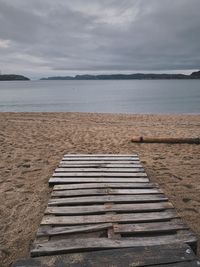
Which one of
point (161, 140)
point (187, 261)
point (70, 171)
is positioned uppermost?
point (187, 261)

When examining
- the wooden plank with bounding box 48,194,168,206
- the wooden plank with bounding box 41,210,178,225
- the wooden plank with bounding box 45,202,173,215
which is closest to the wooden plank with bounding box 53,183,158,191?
the wooden plank with bounding box 48,194,168,206

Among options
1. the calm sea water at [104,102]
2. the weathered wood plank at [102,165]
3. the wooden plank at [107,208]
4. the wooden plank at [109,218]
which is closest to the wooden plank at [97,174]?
the weathered wood plank at [102,165]

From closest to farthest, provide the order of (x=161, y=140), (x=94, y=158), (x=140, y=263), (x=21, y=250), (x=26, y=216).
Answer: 1. (x=140, y=263)
2. (x=21, y=250)
3. (x=26, y=216)
4. (x=94, y=158)
5. (x=161, y=140)

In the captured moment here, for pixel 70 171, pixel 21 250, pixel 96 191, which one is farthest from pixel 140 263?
pixel 70 171

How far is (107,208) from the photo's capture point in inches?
146

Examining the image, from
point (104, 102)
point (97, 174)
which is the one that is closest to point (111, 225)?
point (97, 174)

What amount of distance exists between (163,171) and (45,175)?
277 cm

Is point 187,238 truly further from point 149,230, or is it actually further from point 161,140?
point 161,140

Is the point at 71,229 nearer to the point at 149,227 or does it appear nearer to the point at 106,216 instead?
the point at 106,216

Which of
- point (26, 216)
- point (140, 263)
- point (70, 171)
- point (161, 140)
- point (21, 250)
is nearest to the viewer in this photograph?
point (140, 263)

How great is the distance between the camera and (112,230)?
316 centimetres

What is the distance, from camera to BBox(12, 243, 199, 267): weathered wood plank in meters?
2.42

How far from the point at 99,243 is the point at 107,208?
884 millimetres

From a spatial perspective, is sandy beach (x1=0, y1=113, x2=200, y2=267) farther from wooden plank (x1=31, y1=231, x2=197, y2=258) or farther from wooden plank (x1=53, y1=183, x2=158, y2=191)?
wooden plank (x1=31, y1=231, x2=197, y2=258)
